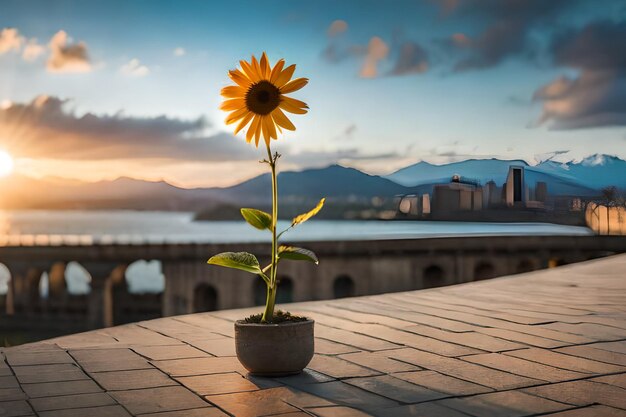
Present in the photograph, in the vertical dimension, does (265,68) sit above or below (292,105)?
above

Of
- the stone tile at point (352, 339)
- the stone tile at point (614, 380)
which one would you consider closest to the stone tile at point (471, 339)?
the stone tile at point (352, 339)

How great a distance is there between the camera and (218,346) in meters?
5.62

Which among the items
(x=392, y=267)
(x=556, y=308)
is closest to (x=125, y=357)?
(x=556, y=308)

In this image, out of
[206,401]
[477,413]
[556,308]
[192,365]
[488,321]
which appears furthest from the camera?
[556,308]

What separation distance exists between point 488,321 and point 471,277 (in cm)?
2883

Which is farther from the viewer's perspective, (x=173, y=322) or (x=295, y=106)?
(x=173, y=322)

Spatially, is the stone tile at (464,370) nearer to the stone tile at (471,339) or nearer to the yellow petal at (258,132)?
the stone tile at (471,339)

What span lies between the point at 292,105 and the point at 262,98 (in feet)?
0.60

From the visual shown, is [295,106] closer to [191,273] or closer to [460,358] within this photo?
[460,358]

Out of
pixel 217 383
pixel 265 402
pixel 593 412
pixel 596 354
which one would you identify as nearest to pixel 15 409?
pixel 217 383

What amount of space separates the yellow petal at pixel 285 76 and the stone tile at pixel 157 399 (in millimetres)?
1836

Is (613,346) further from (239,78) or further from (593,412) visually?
(239,78)

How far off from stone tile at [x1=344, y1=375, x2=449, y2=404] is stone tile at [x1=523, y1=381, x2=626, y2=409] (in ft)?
1.91

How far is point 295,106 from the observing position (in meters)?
4.38
